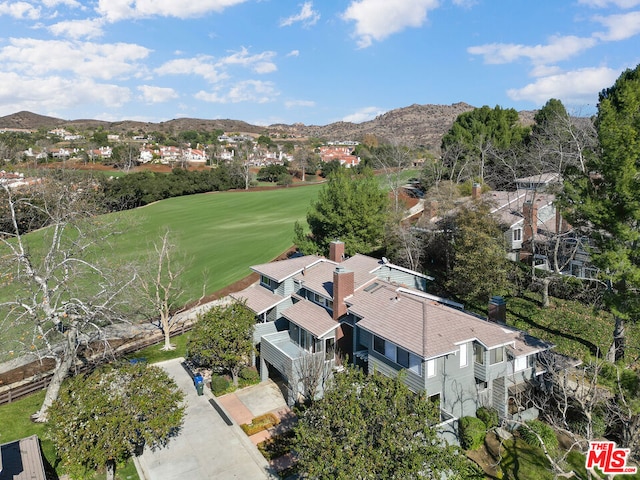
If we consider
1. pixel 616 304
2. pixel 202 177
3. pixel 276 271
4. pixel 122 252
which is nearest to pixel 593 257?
pixel 616 304

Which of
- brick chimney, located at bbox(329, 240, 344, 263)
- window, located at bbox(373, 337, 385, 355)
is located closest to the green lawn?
window, located at bbox(373, 337, 385, 355)

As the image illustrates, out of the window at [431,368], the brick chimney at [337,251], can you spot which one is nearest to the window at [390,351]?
the window at [431,368]

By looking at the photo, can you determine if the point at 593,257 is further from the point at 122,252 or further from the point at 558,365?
the point at 122,252

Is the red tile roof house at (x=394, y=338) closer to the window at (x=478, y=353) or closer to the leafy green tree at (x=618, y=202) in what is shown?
the window at (x=478, y=353)

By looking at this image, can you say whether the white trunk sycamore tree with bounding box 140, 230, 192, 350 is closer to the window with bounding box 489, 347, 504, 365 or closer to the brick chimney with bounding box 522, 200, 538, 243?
the window with bounding box 489, 347, 504, 365

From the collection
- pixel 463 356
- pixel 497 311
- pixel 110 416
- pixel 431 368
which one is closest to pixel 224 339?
pixel 110 416

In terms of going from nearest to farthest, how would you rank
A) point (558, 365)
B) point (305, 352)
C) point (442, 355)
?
point (442, 355) < point (558, 365) < point (305, 352)

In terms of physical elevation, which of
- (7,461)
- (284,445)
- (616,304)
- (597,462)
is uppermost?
(616,304)
